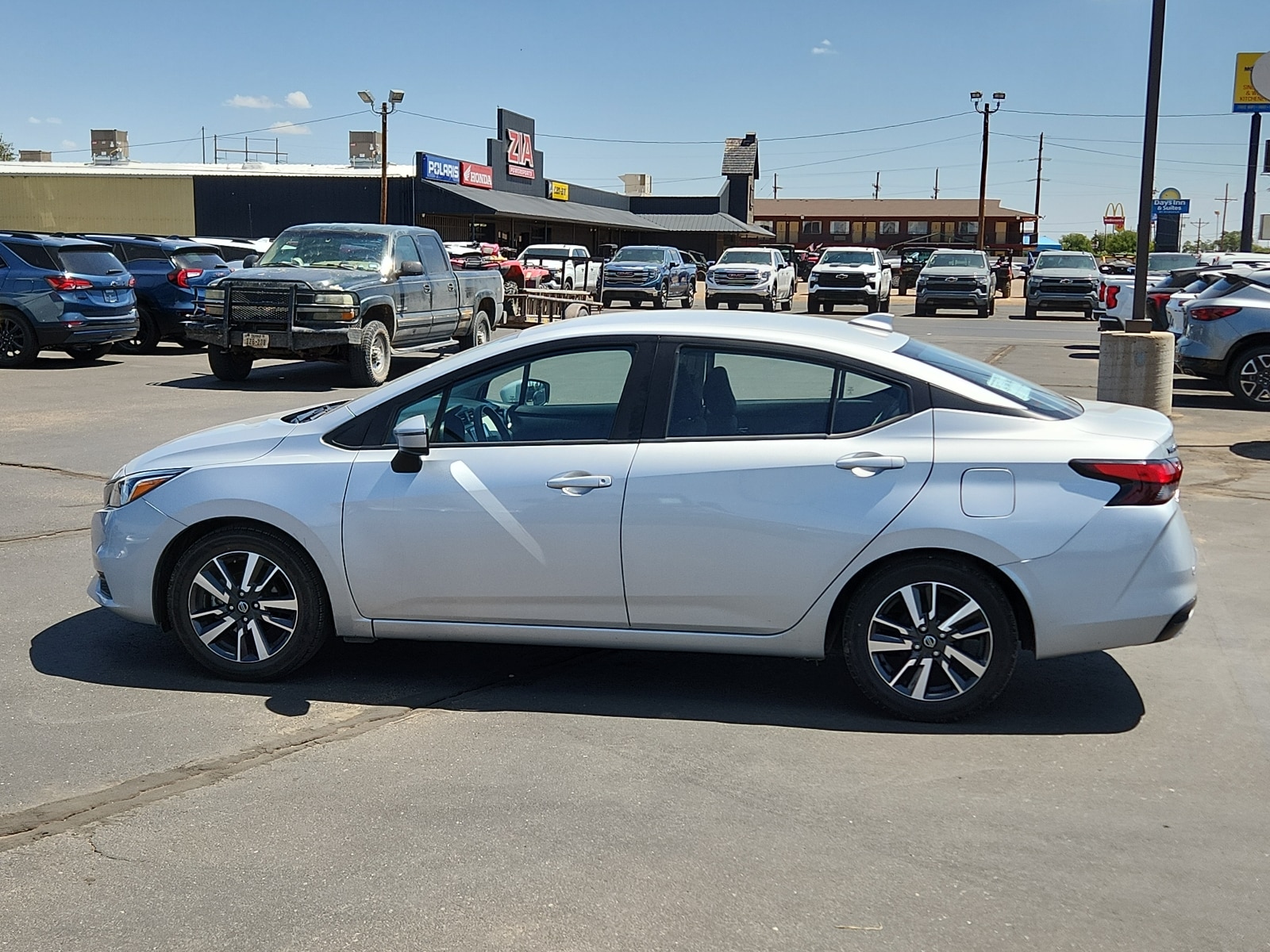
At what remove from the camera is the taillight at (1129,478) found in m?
4.91

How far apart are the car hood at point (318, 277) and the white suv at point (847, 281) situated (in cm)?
2093

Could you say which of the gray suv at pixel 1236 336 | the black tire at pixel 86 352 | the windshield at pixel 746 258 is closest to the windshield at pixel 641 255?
the windshield at pixel 746 258

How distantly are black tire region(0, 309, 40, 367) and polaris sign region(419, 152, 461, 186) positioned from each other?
106 ft

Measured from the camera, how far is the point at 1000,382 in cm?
538

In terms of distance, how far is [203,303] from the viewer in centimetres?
1639

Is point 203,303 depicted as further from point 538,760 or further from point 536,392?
point 538,760

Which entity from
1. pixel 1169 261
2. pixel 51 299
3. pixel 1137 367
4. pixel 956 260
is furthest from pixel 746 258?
pixel 1137 367

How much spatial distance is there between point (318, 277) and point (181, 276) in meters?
6.19

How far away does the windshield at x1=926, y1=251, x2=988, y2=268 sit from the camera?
38.5 metres

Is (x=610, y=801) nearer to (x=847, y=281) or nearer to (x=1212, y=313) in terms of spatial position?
(x=1212, y=313)

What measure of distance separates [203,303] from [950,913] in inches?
574

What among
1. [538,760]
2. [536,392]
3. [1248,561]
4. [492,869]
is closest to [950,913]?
[492,869]

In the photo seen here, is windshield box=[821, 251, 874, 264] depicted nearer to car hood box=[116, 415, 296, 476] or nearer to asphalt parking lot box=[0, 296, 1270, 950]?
asphalt parking lot box=[0, 296, 1270, 950]

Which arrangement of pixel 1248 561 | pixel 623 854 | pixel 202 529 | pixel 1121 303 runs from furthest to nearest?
pixel 1121 303 → pixel 1248 561 → pixel 202 529 → pixel 623 854
